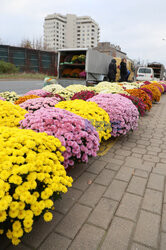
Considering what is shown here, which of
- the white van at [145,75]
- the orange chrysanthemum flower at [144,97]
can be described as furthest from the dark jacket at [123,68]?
the white van at [145,75]

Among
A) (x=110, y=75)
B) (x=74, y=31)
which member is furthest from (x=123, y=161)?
(x=74, y=31)

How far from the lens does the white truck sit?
11781 millimetres

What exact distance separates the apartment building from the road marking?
13005cm

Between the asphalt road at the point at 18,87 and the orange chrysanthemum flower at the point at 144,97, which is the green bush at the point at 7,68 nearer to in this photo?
the asphalt road at the point at 18,87

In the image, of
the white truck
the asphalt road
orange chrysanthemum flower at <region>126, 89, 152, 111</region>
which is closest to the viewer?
orange chrysanthemum flower at <region>126, 89, 152, 111</region>

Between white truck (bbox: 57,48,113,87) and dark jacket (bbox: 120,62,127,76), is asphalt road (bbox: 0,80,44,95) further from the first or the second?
dark jacket (bbox: 120,62,127,76)

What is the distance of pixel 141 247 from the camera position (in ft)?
6.69

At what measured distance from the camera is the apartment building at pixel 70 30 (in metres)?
126

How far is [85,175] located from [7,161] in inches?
64.5

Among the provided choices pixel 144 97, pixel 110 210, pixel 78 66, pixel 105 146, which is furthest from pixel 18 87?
pixel 110 210

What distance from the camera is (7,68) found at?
2891 cm

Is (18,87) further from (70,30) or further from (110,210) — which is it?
(70,30)

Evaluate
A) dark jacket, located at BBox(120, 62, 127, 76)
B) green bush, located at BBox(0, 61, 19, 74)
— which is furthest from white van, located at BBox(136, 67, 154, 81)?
green bush, located at BBox(0, 61, 19, 74)

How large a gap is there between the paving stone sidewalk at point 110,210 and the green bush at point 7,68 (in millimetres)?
28072
